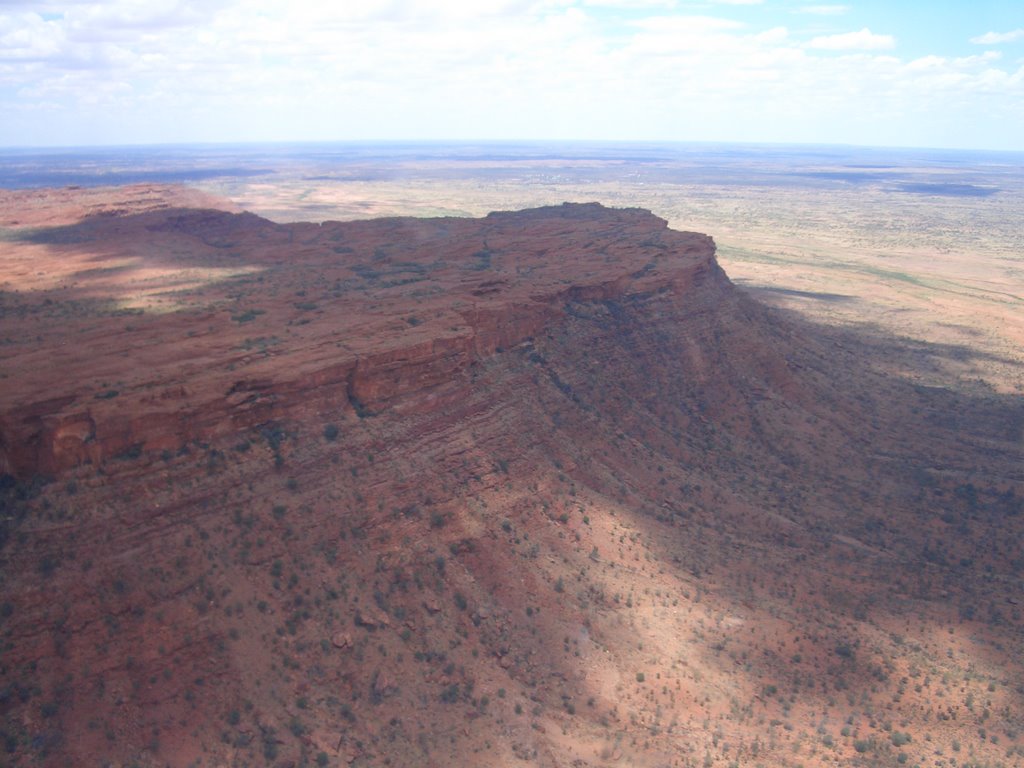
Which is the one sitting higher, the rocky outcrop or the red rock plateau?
the rocky outcrop

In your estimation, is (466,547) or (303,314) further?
(303,314)

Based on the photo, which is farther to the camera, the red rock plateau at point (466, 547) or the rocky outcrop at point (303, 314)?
the rocky outcrop at point (303, 314)

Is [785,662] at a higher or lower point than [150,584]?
lower

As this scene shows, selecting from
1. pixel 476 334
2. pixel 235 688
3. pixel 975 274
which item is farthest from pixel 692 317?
pixel 975 274

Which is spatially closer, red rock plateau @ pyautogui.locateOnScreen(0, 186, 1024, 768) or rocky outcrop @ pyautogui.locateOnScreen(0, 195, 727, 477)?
red rock plateau @ pyautogui.locateOnScreen(0, 186, 1024, 768)

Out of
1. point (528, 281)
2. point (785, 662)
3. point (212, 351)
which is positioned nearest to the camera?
point (785, 662)

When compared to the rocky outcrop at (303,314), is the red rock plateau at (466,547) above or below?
below

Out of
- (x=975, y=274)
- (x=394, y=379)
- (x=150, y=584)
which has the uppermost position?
(x=394, y=379)

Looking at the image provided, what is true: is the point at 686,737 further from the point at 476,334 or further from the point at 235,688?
the point at 476,334
